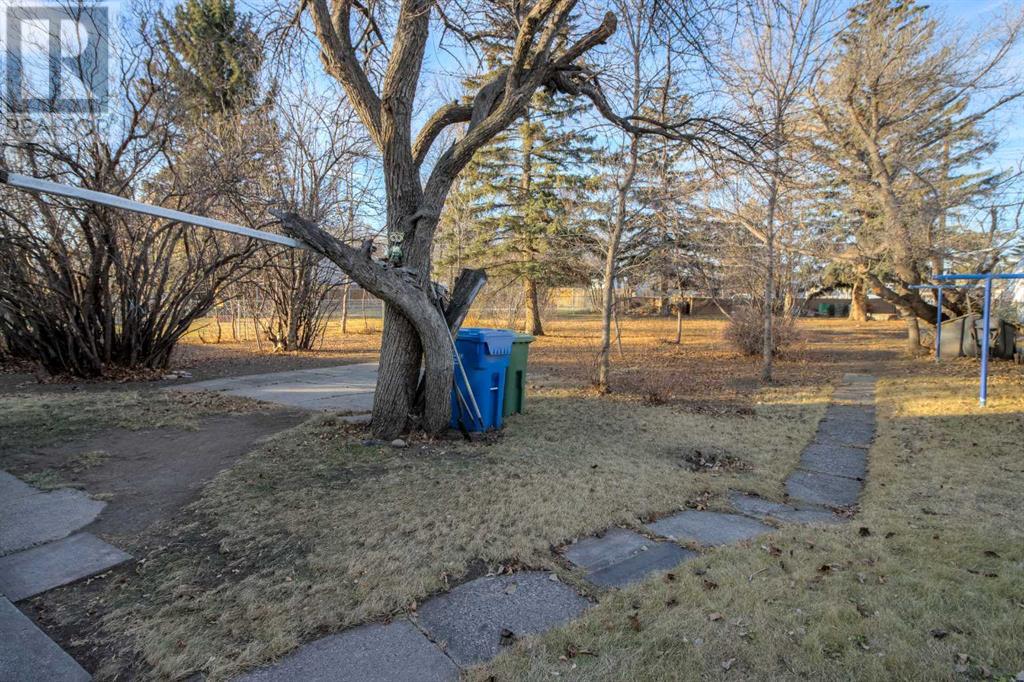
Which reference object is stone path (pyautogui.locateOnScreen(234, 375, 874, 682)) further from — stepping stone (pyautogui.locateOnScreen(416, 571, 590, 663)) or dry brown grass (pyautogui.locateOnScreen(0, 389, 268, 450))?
dry brown grass (pyautogui.locateOnScreen(0, 389, 268, 450))

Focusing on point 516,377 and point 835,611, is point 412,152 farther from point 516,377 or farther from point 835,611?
point 835,611

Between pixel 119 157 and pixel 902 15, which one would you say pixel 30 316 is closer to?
pixel 119 157

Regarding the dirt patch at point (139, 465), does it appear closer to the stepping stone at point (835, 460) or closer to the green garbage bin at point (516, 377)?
the green garbage bin at point (516, 377)

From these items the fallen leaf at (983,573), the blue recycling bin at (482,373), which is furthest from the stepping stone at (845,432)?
the blue recycling bin at (482,373)

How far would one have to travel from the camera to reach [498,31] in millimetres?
6801

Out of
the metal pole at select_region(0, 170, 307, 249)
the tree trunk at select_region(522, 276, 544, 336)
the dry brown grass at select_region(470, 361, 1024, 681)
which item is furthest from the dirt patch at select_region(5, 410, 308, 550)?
the tree trunk at select_region(522, 276, 544, 336)

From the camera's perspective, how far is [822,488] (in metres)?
4.94

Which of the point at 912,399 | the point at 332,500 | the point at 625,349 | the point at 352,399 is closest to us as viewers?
the point at 332,500

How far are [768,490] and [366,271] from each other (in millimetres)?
3953

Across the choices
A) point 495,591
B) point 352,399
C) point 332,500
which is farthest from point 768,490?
point 352,399

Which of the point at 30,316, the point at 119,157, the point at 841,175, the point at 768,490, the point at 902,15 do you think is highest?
the point at 902,15

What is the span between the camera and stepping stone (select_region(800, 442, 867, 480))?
5500 millimetres

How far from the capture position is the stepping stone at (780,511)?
407 cm

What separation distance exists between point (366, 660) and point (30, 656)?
1354mm
